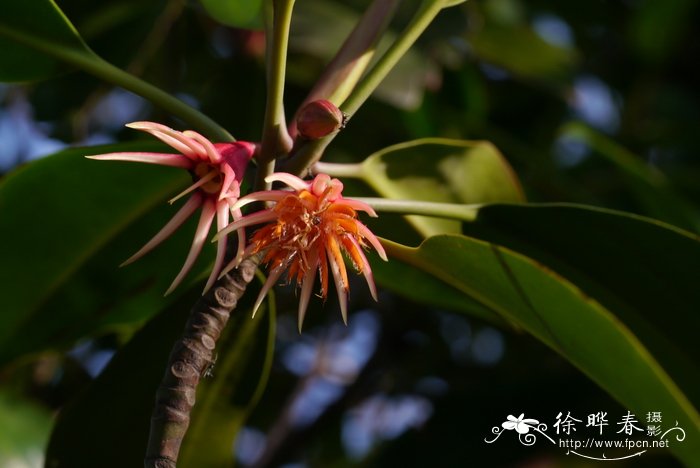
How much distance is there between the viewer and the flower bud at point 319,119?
724mm

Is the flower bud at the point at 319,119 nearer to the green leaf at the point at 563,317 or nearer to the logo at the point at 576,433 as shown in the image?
the green leaf at the point at 563,317

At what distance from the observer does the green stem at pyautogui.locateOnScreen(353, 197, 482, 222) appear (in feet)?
2.78

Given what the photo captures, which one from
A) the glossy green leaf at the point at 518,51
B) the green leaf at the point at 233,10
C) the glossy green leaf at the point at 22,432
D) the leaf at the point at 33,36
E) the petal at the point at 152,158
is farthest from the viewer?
the glossy green leaf at the point at 518,51

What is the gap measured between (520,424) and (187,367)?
105 cm

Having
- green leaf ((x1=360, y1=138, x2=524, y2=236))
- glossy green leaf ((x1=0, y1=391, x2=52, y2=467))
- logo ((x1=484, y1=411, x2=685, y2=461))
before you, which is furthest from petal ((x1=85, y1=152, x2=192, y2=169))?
logo ((x1=484, y1=411, x2=685, y2=461))

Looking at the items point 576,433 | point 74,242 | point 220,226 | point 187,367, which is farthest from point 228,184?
point 576,433

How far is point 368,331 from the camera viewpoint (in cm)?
219

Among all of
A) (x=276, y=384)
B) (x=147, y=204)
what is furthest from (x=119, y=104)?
(x=147, y=204)

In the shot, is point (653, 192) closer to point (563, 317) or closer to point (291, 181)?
point (563, 317)

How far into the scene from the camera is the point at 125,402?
41.3 inches

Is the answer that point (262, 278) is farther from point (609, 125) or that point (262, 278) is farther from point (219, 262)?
point (609, 125)

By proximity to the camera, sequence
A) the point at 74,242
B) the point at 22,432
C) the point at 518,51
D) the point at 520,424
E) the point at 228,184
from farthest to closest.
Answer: the point at 518,51 → the point at 520,424 → the point at 22,432 → the point at 74,242 → the point at 228,184

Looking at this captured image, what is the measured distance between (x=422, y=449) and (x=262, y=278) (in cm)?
93

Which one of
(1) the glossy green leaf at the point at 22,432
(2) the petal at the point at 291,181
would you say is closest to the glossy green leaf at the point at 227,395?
(2) the petal at the point at 291,181
